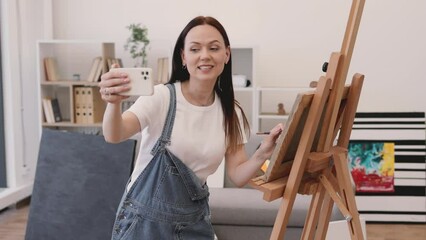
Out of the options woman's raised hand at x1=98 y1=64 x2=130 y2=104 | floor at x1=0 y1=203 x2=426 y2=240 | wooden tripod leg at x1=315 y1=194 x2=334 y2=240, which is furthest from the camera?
floor at x1=0 y1=203 x2=426 y2=240

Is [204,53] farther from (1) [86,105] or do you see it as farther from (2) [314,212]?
(1) [86,105]

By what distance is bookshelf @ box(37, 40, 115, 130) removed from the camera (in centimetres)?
474

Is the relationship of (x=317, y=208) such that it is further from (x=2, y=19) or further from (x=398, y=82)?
(x=2, y=19)

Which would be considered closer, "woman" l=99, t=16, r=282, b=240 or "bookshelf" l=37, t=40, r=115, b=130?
"woman" l=99, t=16, r=282, b=240

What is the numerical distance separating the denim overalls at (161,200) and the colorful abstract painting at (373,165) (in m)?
2.98

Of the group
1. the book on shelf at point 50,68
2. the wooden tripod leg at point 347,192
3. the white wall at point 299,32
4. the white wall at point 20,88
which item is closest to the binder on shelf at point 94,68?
the white wall at point 299,32

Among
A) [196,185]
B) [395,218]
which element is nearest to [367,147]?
[395,218]

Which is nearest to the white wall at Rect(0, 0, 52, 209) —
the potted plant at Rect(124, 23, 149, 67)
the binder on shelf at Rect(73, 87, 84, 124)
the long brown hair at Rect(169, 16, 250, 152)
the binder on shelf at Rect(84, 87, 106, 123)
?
the binder on shelf at Rect(73, 87, 84, 124)

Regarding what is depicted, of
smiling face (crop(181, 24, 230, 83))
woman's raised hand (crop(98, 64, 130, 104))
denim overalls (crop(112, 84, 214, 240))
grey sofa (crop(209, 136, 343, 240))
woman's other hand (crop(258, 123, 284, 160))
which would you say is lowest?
grey sofa (crop(209, 136, 343, 240))

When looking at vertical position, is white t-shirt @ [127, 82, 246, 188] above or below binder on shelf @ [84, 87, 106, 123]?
above

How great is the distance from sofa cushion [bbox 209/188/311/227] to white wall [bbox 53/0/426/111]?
5.23 ft

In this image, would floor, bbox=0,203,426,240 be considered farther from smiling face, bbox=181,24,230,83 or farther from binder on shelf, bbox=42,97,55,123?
smiling face, bbox=181,24,230,83

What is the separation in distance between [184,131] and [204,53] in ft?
0.88

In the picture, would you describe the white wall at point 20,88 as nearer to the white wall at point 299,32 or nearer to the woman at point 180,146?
the white wall at point 299,32
